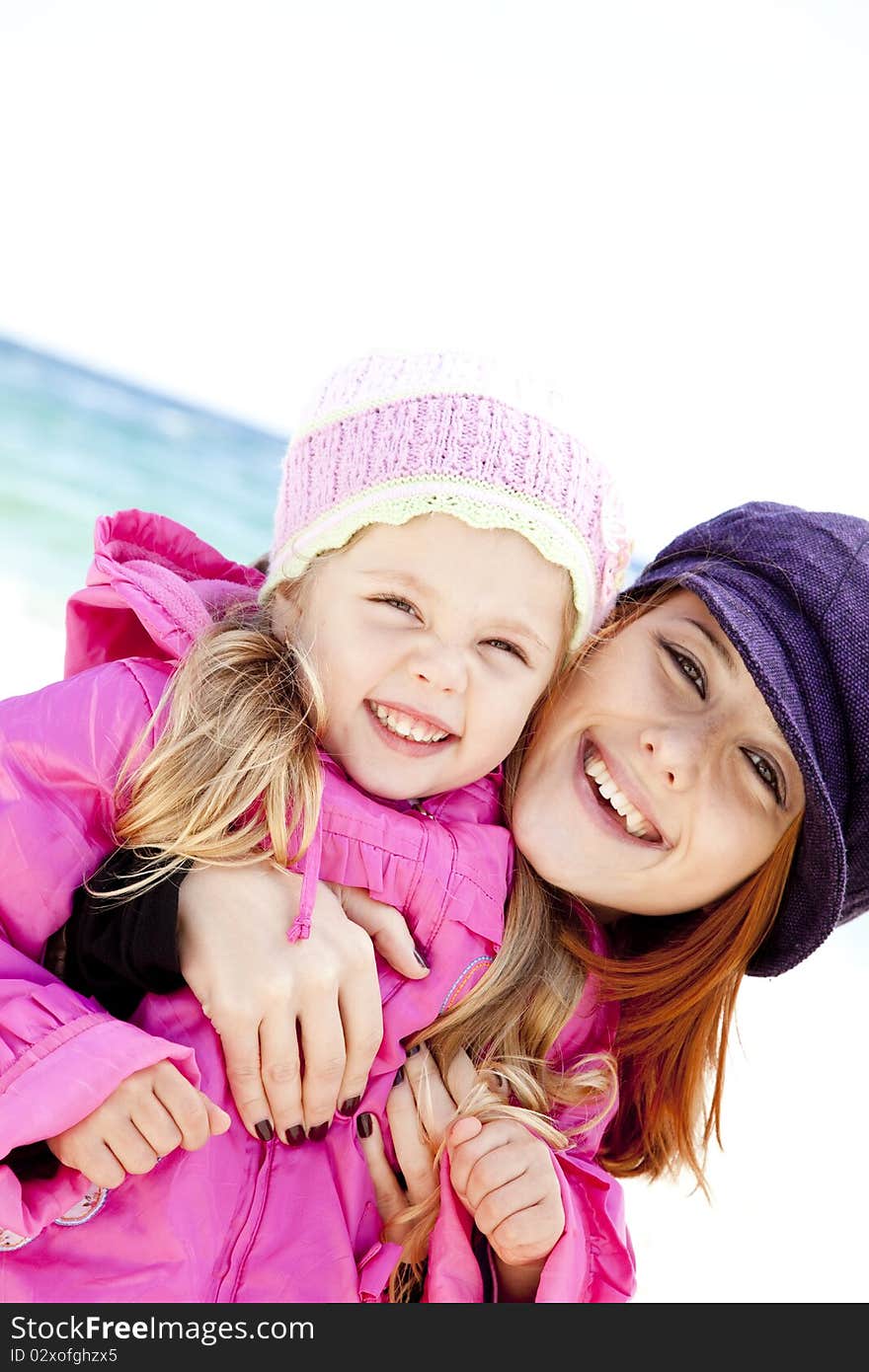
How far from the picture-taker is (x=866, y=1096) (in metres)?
3.65

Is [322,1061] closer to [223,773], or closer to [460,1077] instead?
[460,1077]

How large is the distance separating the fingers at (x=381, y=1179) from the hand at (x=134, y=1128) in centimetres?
36

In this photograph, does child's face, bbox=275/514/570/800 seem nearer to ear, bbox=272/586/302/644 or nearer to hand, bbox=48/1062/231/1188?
ear, bbox=272/586/302/644

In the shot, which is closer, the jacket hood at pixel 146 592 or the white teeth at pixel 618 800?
the jacket hood at pixel 146 592

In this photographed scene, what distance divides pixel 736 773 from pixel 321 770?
68 cm

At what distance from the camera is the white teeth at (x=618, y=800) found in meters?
2.04

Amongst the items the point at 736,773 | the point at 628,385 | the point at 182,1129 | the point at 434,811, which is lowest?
the point at 628,385

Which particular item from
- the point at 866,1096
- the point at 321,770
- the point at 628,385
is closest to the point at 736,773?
the point at 321,770

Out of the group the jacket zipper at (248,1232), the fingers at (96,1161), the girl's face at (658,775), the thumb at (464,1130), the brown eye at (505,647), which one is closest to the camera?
the fingers at (96,1161)

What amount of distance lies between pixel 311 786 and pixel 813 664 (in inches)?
32.0

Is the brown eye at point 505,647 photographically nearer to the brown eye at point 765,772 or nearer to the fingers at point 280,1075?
the brown eye at point 765,772

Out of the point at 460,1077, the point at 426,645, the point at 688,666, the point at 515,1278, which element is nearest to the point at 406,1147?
the point at 460,1077

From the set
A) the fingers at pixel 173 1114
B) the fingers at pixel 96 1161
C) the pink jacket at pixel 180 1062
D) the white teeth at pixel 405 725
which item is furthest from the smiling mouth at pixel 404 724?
the fingers at pixel 96 1161
